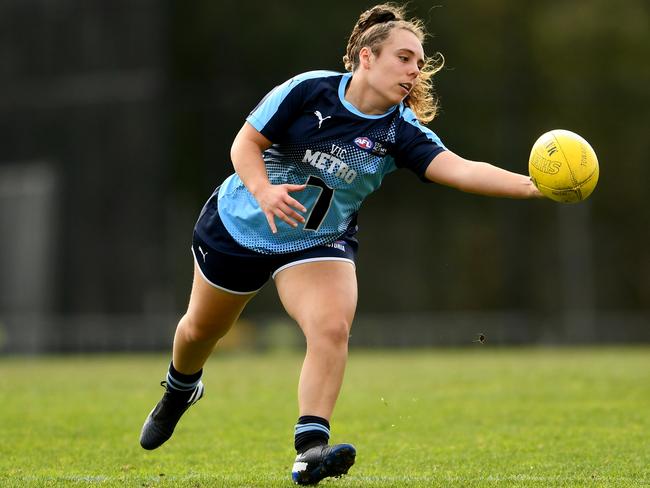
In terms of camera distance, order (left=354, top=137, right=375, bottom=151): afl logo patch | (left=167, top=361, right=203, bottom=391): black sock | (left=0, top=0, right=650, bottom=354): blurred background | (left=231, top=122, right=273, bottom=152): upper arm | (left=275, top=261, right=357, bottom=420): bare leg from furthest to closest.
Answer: (left=0, top=0, right=650, bottom=354): blurred background, (left=167, top=361, right=203, bottom=391): black sock, (left=354, top=137, right=375, bottom=151): afl logo patch, (left=231, top=122, right=273, bottom=152): upper arm, (left=275, top=261, right=357, bottom=420): bare leg

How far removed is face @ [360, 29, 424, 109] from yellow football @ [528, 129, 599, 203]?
2.26 ft

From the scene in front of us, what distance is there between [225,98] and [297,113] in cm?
1774

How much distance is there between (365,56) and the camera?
5.65 metres


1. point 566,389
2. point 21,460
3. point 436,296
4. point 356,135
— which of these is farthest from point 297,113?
point 436,296

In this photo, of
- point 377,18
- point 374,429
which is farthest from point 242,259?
point 374,429

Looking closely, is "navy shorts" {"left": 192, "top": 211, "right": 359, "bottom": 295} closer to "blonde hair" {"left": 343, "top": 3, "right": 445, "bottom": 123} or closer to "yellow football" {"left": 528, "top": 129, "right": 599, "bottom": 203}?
"blonde hair" {"left": 343, "top": 3, "right": 445, "bottom": 123}

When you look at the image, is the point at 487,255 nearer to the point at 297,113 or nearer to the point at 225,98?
the point at 225,98

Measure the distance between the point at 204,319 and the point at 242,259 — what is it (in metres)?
0.44

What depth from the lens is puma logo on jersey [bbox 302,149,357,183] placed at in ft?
18.4

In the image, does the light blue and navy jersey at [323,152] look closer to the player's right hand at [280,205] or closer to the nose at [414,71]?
the nose at [414,71]

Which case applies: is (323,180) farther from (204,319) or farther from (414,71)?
(204,319)

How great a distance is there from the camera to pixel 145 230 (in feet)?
76.4

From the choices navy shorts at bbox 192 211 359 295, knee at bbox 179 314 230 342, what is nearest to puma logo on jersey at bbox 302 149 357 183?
navy shorts at bbox 192 211 359 295

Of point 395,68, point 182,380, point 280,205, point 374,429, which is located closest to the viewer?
point 280,205
